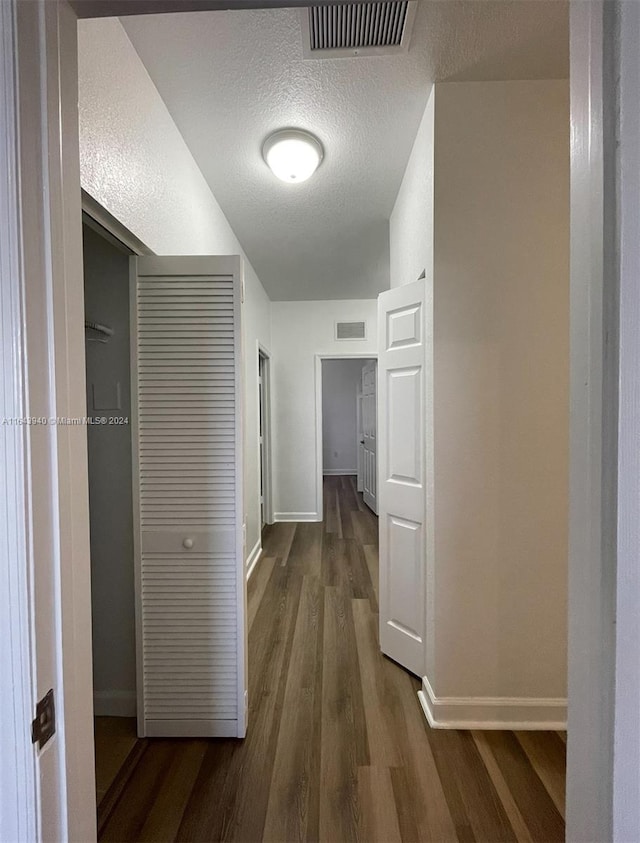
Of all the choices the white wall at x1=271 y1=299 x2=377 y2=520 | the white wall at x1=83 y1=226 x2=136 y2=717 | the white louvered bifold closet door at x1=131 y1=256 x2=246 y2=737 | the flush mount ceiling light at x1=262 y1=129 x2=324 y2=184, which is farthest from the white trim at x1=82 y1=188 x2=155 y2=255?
the white wall at x1=271 y1=299 x2=377 y2=520

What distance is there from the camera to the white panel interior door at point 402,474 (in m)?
1.86

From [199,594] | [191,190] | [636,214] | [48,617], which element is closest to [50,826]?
[48,617]

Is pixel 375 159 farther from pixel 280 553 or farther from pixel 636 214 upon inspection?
pixel 280 553

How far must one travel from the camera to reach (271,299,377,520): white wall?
4582mm

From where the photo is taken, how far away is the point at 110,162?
120 centimetres

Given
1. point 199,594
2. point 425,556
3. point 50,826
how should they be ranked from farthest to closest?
point 425,556
point 199,594
point 50,826

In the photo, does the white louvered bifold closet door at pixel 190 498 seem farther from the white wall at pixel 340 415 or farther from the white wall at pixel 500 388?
the white wall at pixel 340 415

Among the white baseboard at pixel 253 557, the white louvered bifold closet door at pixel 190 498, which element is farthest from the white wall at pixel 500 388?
the white baseboard at pixel 253 557

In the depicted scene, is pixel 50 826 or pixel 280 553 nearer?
pixel 50 826

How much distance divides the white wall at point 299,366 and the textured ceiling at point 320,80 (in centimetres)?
212

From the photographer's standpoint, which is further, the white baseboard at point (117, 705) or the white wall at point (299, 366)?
the white wall at point (299, 366)

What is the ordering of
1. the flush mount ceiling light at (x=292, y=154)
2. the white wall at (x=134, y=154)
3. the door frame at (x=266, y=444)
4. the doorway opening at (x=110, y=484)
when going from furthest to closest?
the door frame at (x=266, y=444), the flush mount ceiling light at (x=292, y=154), the doorway opening at (x=110, y=484), the white wall at (x=134, y=154)

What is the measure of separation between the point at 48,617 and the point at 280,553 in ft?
11.0

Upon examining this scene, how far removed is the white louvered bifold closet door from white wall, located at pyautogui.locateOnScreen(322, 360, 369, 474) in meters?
6.28
